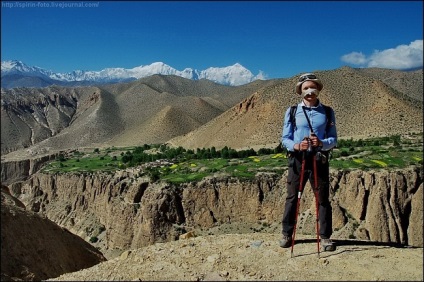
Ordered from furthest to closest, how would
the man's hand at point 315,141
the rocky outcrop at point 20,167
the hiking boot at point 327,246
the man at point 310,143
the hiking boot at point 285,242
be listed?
1. the rocky outcrop at point 20,167
2. the hiking boot at point 285,242
3. the hiking boot at point 327,246
4. the man at point 310,143
5. the man's hand at point 315,141

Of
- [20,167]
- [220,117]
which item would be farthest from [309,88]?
[20,167]

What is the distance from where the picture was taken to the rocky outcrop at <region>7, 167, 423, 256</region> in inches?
1278

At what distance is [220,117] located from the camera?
3807 inches

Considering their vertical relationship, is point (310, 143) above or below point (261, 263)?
above

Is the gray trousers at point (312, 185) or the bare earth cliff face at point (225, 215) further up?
the gray trousers at point (312, 185)

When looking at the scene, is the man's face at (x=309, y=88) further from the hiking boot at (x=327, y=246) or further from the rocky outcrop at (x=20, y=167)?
the rocky outcrop at (x=20, y=167)

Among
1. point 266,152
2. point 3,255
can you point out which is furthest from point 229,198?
point 3,255

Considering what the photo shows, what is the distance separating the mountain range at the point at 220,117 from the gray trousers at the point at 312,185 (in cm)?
5896

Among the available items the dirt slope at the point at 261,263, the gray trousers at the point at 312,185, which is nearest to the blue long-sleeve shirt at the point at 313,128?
the gray trousers at the point at 312,185

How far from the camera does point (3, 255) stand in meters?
10.6

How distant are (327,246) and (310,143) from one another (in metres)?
2.20

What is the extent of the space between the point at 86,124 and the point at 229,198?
417 feet

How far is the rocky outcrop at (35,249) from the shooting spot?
423 inches

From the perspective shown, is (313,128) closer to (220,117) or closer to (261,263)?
(261,263)
